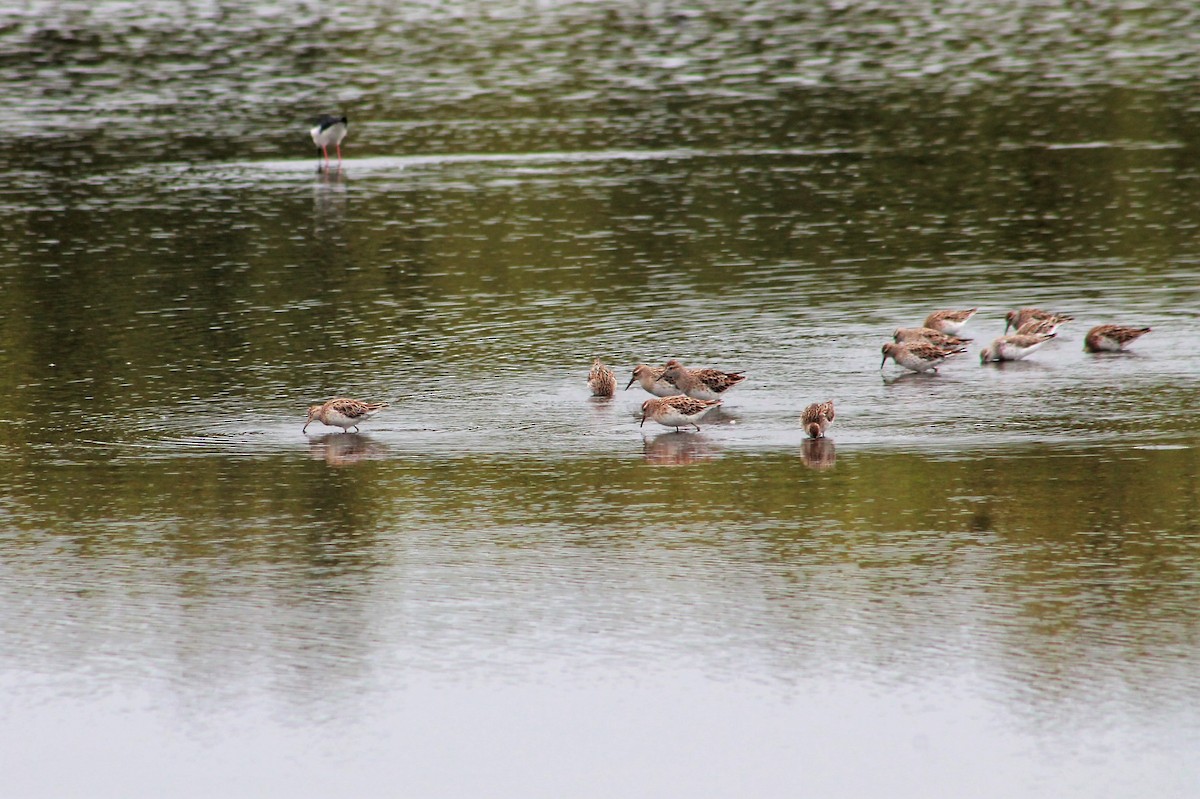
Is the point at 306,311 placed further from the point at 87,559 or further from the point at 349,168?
the point at 349,168

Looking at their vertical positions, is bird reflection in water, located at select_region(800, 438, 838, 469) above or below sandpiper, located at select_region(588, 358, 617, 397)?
above

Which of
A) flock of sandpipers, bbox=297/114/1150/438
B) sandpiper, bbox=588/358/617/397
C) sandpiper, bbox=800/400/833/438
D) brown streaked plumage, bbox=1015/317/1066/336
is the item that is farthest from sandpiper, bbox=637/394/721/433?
brown streaked plumage, bbox=1015/317/1066/336

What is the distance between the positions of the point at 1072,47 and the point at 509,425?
41733mm

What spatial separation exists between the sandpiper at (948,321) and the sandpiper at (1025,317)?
44 centimetres

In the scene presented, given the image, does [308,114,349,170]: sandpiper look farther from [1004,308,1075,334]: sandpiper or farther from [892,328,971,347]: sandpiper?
[892,328,971,347]: sandpiper

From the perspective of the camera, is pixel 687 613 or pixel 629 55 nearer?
pixel 687 613

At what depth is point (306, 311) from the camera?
2398 cm

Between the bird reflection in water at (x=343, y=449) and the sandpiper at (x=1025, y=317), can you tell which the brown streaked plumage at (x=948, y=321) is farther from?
the bird reflection in water at (x=343, y=449)

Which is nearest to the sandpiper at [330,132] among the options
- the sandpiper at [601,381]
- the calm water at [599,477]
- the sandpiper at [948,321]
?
the calm water at [599,477]

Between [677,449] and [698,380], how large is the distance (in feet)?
5.17

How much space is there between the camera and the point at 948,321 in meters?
20.9

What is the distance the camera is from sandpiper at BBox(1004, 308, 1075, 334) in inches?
802

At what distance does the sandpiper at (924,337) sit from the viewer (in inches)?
771

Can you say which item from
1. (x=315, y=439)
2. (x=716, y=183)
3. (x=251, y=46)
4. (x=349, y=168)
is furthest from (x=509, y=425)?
(x=251, y=46)
